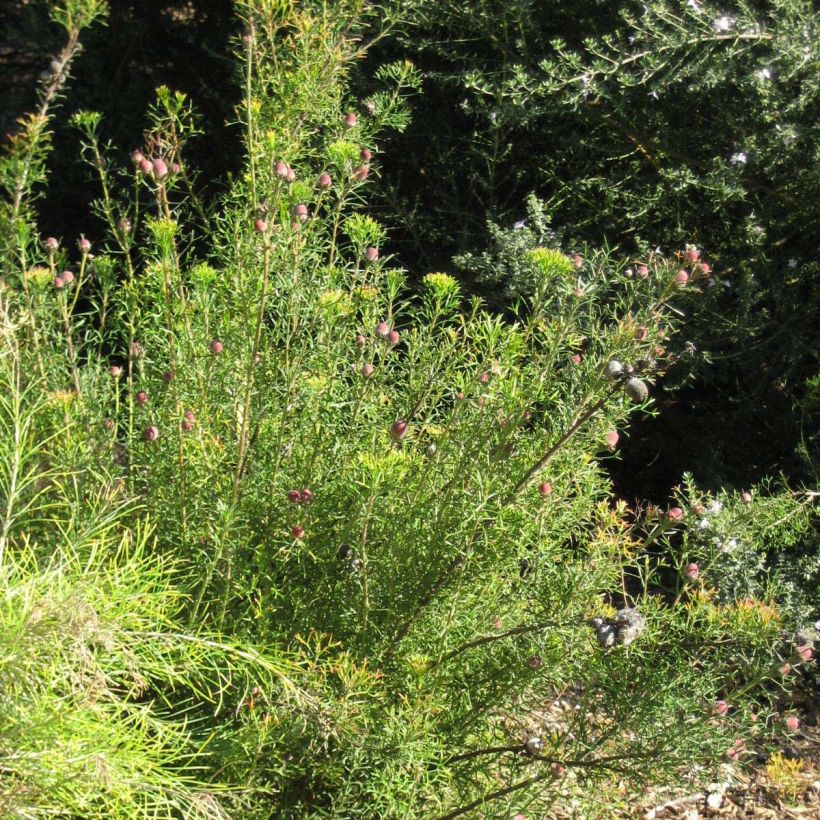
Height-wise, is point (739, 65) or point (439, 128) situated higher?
point (739, 65)

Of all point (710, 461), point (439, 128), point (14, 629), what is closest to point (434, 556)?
point (14, 629)

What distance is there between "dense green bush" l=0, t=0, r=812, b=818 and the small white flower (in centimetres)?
207

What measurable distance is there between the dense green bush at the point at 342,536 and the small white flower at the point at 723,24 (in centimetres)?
207

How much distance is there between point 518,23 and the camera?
4426 mm

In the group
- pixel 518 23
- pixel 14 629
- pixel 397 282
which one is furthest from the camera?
pixel 518 23

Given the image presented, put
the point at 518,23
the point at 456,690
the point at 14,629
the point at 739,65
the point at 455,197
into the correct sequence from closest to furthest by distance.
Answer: the point at 14,629, the point at 456,690, the point at 739,65, the point at 518,23, the point at 455,197

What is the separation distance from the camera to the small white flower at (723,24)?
157 inches

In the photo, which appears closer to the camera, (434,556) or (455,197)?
(434,556)

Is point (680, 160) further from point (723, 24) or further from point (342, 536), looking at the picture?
point (342, 536)

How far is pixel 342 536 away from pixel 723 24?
112 inches

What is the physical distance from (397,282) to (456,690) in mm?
971

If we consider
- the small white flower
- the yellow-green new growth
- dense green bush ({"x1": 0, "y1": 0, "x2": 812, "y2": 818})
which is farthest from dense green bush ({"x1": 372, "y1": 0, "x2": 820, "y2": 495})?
the yellow-green new growth

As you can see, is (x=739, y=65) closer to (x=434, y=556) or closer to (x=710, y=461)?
(x=710, y=461)

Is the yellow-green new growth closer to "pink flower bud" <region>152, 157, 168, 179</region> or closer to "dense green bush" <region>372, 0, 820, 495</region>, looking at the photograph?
"pink flower bud" <region>152, 157, 168, 179</region>
